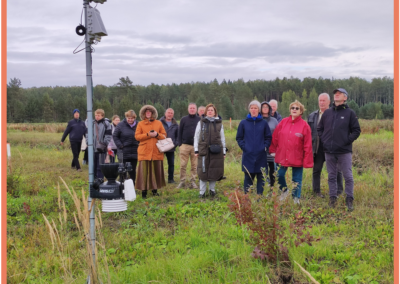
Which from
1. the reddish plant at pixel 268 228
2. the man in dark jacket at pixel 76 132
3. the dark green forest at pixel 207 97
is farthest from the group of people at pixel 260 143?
the dark green forest at pixel 207 97

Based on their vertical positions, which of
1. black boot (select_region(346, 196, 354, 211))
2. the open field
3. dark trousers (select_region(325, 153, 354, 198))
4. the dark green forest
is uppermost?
the dark green forest

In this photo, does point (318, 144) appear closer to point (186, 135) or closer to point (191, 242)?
point (186, 135)

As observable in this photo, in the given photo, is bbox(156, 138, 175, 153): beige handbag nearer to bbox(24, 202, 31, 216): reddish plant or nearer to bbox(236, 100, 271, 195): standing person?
bbox(236, 100, 271, 195): standing person

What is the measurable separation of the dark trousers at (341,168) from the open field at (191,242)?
38cm

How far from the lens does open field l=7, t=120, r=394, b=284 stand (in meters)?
3.30

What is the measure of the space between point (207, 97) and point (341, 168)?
7819cm

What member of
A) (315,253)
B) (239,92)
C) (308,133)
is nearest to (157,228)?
(315,253)

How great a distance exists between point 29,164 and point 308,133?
1036 cm

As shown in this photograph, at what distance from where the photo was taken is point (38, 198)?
653 centimetres

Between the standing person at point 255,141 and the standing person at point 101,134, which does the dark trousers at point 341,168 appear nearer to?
the standing person at point 255,141

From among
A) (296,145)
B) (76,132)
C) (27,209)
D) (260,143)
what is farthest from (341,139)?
(76,132)

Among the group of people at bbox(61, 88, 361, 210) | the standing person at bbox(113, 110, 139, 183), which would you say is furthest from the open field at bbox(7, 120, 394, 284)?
the standing person at bbox(113, 110, 139, 183)

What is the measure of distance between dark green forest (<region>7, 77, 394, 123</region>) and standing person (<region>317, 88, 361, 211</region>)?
55.9m

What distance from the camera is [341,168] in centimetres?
569
